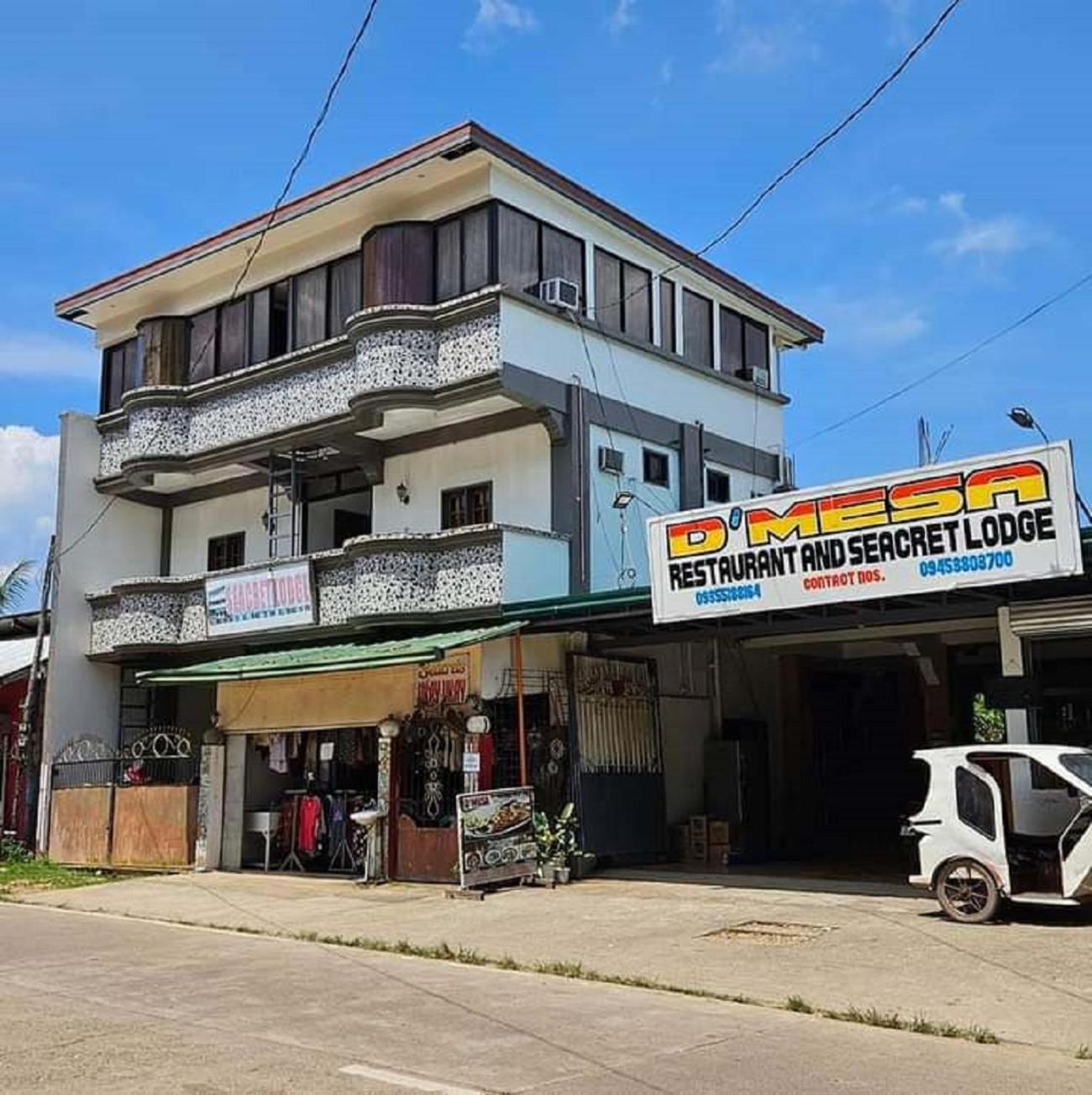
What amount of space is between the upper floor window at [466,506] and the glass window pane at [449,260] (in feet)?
10.2

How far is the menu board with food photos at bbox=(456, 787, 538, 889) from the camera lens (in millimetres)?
17531

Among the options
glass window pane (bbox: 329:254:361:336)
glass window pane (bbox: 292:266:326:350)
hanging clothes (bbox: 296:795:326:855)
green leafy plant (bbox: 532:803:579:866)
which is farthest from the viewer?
glass window pane (bbox: 292:266:326:350)

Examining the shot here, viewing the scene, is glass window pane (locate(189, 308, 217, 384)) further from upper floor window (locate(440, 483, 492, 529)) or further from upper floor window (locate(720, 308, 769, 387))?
upper floor window (locate(720, 308, 769, 387))

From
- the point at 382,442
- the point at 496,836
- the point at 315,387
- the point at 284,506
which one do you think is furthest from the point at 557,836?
the point at 284,506

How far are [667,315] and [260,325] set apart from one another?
293 inches

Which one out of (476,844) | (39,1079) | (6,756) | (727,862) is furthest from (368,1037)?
(6,756)

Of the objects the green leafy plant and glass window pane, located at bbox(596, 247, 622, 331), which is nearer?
the green leafy plant

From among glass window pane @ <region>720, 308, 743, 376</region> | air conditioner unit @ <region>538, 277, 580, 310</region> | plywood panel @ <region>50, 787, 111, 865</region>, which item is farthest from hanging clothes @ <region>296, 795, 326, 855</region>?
glass window pane @ <region>720, 308, 743, 376</region>

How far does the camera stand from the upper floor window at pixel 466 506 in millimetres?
21500

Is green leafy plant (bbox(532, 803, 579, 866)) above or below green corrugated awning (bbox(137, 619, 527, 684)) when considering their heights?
below

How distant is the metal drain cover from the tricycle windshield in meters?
2.87

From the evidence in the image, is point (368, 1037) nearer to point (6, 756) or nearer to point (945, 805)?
point (945, 805)

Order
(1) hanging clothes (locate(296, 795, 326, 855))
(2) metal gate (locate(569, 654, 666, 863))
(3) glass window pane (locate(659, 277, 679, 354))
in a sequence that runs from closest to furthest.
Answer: (2) metal gate (locate(569, 654, 666, 863)), (1) hanging clothes (locate(296, 795, 326, 855)), (3) glass window pane (locate(659, 277, 679, 354))

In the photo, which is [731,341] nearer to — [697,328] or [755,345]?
[755,345]
